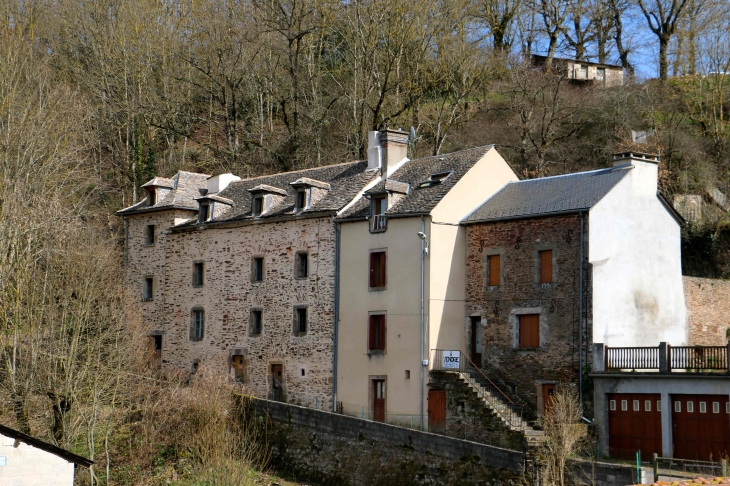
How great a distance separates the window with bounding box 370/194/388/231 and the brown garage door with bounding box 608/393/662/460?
9.19 meters

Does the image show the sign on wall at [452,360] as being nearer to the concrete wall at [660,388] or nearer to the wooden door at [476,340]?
the wooden door at [476,340]

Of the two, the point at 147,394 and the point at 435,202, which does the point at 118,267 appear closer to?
the point at 147,394

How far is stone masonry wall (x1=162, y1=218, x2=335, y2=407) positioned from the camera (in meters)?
34.5

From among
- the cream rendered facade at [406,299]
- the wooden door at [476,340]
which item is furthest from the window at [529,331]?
the cream rendered facade at [406,299]

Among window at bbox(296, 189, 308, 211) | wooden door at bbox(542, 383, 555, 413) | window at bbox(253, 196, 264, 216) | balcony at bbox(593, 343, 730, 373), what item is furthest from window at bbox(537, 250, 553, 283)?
window at bbox(253, 196, 264, 216)

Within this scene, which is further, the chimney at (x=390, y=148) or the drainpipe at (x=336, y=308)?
the chimney at (x=390, y=148)

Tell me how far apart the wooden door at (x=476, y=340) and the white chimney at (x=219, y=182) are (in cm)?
1321

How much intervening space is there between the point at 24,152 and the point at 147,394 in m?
8.75

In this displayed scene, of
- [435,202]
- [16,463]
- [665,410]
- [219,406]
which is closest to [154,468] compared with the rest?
[219,406]

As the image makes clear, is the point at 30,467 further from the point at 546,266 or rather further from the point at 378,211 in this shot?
the point at 546,266

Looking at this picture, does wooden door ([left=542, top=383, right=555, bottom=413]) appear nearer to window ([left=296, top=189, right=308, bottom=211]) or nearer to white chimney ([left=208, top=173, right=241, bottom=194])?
window ([left=296, top=189, right=308, bottom=211])

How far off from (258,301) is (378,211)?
5865 mm

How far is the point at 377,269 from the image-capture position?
109 feet

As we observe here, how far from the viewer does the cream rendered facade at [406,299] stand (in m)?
31.6
